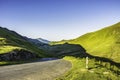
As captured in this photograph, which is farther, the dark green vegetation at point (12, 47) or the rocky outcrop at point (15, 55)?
the dark green vegetation at point (12, 47)

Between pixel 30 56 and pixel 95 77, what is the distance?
5561 cm

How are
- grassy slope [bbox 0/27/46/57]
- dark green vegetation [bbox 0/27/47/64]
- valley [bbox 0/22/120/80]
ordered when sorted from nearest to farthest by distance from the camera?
valley [bbox 0/22/120/80], dark green vegetation [bbox 0/27/47/64], grassy slope [bbox 0/27/46/57]

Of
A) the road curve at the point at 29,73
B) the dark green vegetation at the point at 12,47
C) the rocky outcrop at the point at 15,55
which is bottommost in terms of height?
the road curve at the point at 29,73

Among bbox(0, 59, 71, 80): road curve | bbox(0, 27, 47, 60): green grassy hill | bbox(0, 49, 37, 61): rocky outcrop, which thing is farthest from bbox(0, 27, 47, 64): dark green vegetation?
bbox(0, 59, 71, 80): road curve

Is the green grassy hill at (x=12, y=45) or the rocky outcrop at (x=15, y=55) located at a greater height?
the green grassy hill at (x=12, y=45)

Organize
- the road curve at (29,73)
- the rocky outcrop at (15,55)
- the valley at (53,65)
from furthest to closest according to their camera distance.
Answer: the rocky outcrop at (15,55), the valley at (53,65), the road curve at (29,73)

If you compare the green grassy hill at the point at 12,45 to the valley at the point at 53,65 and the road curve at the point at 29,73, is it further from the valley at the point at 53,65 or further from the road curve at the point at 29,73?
the road curve at the point at 29,73

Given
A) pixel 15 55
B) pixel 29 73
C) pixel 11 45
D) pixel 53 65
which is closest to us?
pixel 29 73

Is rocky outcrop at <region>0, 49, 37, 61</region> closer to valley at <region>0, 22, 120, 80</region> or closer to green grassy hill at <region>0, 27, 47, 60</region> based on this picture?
valley at <region>0, 22, 120, 80</region>

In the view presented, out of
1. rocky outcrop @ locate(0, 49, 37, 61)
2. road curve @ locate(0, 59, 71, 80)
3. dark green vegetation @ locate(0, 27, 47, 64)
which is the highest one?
dark green vegetation @ locate(0, 27, 47, 64)

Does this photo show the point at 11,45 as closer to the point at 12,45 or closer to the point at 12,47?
the point at 12,45

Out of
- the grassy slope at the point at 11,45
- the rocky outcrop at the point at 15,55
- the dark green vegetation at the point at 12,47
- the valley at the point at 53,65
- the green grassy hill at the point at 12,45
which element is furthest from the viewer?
the grassy slope at the point at 11,45

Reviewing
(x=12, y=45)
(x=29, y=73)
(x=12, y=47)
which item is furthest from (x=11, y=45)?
(x=29, y=73)

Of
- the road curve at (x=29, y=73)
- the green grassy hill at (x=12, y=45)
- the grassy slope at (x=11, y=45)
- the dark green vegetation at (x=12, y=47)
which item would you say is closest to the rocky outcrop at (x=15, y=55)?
the dark green vegetation at (x=12, y=47)
